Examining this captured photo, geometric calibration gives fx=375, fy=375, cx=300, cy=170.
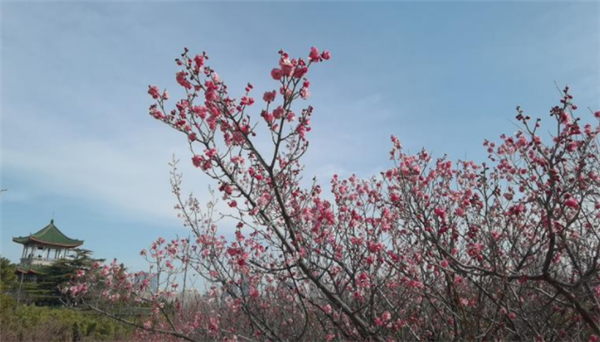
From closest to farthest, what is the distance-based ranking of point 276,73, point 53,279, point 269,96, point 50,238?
point 276,73
point 269,96
point 53,279
point 50,238

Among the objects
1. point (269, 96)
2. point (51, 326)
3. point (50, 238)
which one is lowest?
point (51, 326)

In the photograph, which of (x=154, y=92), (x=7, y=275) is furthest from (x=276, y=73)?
(x=7, y=275)

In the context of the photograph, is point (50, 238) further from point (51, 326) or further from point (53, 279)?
point (51, 326)

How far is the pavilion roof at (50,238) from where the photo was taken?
32625 mm

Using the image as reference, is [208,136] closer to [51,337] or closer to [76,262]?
[51,337]

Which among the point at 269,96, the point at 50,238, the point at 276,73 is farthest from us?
the point at 50,238

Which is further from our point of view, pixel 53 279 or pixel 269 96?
pixel 53 279

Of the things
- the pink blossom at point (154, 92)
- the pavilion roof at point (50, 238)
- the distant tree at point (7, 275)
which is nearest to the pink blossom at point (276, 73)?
the pink blossom at point (154, 92)

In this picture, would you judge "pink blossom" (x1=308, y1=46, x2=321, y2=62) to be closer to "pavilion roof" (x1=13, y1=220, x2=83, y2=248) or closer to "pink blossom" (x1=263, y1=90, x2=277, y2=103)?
"pink blossom" (x1=263, y1=90, x2=277, y2=103)

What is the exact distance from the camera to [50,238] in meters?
34.5

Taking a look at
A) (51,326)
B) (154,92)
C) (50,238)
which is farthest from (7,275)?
(154,92)

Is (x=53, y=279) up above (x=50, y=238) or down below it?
below

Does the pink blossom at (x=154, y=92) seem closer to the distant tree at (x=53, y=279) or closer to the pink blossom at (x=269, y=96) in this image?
the pink blossom at (x=269, y=96)

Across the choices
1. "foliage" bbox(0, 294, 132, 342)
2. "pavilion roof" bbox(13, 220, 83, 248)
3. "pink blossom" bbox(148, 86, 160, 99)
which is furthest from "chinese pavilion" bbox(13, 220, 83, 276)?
"pink blossom" bbox(148, 86, 160, 99)
